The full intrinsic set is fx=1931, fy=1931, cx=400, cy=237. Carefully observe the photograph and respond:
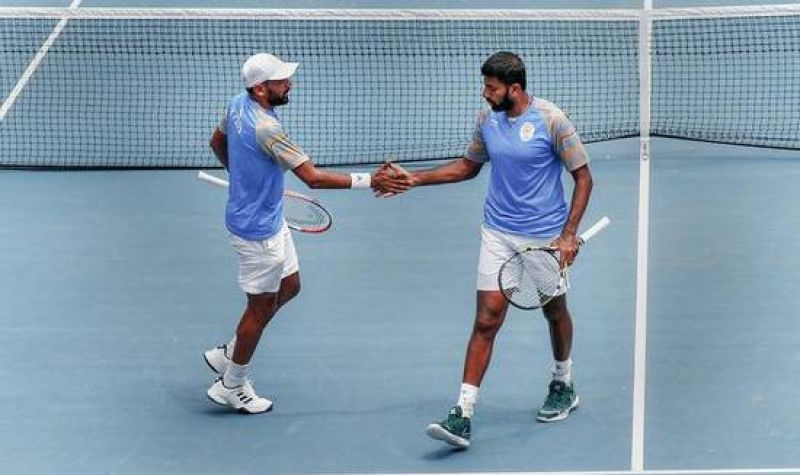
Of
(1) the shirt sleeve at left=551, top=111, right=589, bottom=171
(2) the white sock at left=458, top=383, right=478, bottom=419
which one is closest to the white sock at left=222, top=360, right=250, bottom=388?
(2) the white sock at left=458, top=383, right=478, bottom=419

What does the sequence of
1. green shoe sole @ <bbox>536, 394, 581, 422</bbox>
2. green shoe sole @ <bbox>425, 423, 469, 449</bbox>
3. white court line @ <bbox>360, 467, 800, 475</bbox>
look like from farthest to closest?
green shoe sole @ <bbox>536, 394, 581, 422</bbox>
green shoe sole @ <bbox>425, 423, 469, 449</bbox>
white court line @ <bbox>360, 467, 800, 475</bbox>

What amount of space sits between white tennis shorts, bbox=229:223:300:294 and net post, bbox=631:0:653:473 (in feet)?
7.08

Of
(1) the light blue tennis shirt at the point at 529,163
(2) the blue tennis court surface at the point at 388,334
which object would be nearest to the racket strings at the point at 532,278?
(1) the light blue tennis shirt at the point at 529,163

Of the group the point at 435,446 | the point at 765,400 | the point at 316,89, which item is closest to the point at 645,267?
the point at 765,400

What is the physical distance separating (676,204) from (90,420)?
5.63 m

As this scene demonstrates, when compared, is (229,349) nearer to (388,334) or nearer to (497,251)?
(388,334)

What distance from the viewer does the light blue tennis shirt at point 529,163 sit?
10.4m

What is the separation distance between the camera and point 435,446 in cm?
1044

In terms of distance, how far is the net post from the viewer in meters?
10.6

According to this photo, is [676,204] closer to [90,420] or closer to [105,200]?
[105,200]

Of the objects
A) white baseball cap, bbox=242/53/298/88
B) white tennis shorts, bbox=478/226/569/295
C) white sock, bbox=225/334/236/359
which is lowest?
white sock, bbox=225/334/236/359

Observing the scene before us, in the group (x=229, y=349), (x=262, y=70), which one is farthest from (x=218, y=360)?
(x=262, y=70)

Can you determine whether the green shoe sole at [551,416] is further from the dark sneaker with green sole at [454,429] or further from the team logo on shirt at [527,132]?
the team logo on shirt at [527,132]

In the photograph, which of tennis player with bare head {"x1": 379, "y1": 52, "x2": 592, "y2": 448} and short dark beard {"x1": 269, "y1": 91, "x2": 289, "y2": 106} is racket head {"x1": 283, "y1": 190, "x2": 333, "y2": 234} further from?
tennis player with bare head {"x1": 379, "y1": 52, "x2": 592, "y2": 448}
